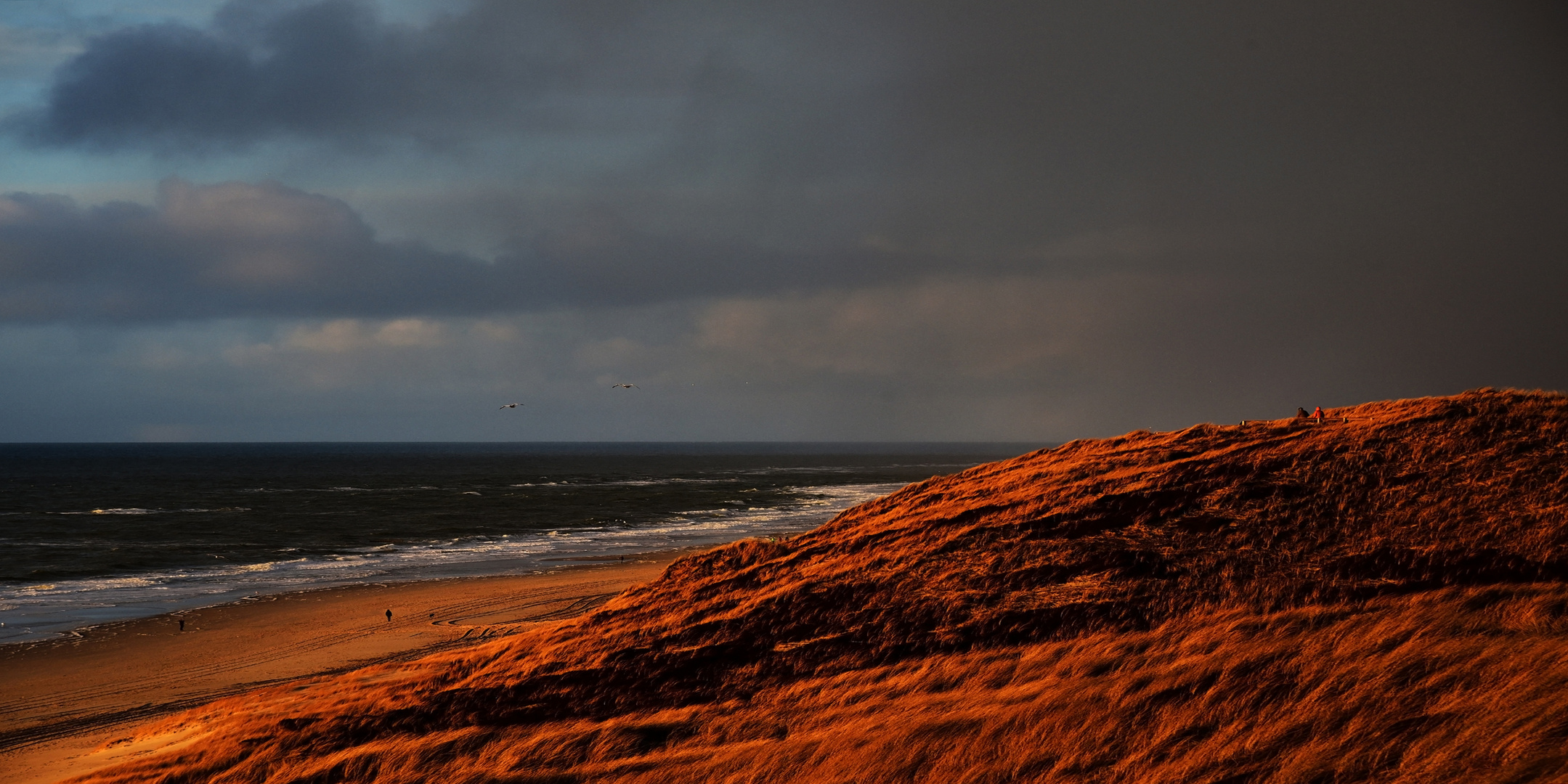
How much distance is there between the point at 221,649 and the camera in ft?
74.9

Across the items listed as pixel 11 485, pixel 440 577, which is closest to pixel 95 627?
pixel 440 577

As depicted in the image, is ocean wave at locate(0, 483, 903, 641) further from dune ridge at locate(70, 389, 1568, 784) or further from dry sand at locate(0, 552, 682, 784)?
dune ridge at locate(70, 389, 1568, 784)

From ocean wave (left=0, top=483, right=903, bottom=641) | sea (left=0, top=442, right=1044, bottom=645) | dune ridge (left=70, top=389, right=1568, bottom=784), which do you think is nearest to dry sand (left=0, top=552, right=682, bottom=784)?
ocean wave (left=0, top=483, right=903, bottom=641)

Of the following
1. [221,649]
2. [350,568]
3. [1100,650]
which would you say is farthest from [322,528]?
[1100,650]

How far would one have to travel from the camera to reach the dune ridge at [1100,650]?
7.89 m

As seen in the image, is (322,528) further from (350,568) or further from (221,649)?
(221,649)

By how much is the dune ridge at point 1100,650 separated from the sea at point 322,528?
24.1m

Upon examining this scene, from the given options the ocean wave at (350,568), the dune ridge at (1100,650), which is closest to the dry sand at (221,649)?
the ocean wave at (350,568)

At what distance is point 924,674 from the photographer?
916cm

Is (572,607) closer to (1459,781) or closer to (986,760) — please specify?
(986,760)

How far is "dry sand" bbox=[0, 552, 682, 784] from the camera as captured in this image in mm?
16125

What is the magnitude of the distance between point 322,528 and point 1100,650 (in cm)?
5946

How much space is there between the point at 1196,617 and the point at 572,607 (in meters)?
20.7

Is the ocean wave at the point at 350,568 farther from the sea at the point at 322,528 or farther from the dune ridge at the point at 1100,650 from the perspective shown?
the dune ridge at the point at 1100,650
